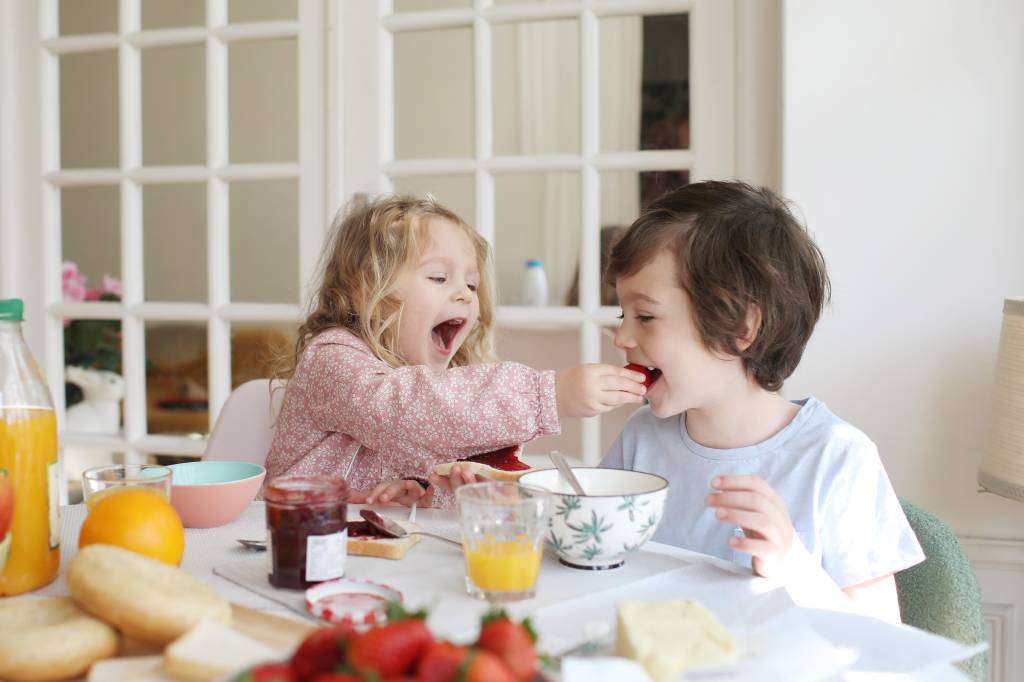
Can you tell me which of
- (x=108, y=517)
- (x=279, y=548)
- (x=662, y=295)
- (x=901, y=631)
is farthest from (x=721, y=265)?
(x=108, y=517)

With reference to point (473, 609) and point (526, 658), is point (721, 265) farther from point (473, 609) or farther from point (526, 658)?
point (526, 658)

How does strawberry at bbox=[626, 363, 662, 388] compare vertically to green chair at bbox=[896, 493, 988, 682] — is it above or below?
above

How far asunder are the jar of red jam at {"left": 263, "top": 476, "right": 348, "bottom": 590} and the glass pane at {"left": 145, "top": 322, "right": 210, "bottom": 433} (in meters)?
3.19

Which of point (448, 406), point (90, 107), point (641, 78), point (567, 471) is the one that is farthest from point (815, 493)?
point (90, 107)

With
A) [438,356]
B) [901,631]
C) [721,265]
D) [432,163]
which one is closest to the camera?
[901,631]

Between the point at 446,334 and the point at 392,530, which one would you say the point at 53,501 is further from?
the point at 446,334

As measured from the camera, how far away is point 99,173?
8.63 ft

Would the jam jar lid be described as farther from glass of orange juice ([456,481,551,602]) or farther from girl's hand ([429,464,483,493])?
girl's hand ([429,464,483,493])

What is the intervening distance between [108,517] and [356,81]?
1.78 m

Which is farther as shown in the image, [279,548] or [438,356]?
[438,356]

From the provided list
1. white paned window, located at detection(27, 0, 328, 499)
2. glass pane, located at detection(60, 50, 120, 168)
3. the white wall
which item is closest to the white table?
the white wall

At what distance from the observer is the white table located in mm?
751

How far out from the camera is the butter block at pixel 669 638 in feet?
2.06

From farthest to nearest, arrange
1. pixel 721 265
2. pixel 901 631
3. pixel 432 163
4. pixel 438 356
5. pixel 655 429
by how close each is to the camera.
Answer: pixel 432 163 < pixel 438 356 < pixel 655 429 < pixel 721 265 < pixel 901 631
